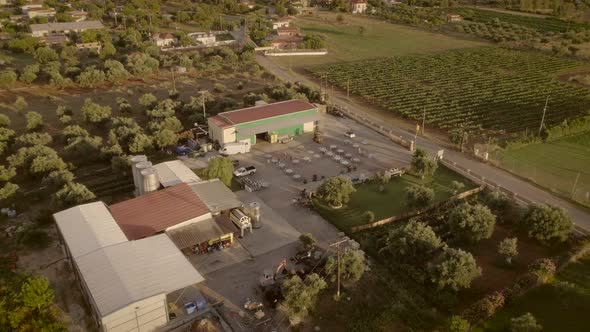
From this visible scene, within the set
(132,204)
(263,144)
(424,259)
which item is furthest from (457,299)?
(263,144)

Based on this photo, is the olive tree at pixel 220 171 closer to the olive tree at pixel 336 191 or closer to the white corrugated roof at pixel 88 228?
the olive tree at pixel 336 191

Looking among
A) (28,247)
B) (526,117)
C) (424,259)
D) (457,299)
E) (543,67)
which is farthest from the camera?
(543,67)

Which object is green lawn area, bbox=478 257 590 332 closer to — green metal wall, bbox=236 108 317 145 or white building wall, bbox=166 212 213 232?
white building wall, bbox=166 212 213 232

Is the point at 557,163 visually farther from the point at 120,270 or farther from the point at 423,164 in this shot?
the point at 120,270

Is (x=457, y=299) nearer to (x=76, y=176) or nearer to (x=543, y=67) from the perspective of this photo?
(x=76, y=176)

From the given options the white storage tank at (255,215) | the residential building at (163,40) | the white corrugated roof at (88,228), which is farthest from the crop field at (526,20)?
the white corrugated roof at (88,228)

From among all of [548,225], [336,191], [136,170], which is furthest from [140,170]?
[548,225]
